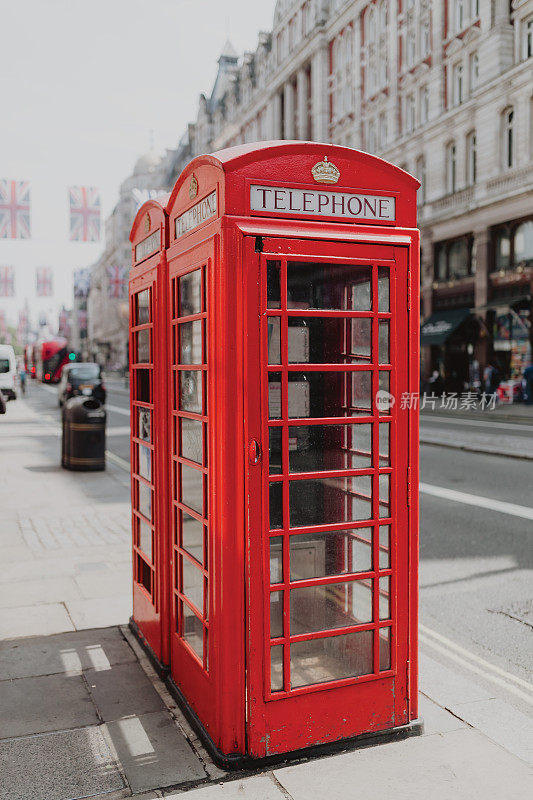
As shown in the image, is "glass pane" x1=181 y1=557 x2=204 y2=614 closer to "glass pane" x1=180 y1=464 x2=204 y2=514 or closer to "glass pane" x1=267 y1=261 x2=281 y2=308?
"glass pane" x1=180 y1=464 x2=204 y2=514

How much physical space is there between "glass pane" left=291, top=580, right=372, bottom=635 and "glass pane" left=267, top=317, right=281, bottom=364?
1079 millimetres

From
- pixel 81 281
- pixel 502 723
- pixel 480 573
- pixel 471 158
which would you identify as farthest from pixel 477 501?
pixel 81 281

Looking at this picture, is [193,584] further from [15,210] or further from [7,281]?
[7,281]

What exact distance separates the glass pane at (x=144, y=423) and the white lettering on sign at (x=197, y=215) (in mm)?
1146

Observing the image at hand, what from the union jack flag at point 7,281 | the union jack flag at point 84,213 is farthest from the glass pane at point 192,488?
the union jack flag at point 7,281

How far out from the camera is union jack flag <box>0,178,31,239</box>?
20.6m

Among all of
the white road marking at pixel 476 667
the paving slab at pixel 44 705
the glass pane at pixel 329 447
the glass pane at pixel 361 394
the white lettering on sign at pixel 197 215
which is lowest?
the white road marking at pixel 476 667

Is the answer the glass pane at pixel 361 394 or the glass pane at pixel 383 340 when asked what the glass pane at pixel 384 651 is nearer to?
the glass pane at pixel 361 394

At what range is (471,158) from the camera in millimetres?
A: 32094

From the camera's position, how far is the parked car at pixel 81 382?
29281 mm

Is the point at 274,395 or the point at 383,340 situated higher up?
the point at 383,340

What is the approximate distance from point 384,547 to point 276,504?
601mm

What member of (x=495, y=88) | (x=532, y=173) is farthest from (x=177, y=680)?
(x=495, y=88)

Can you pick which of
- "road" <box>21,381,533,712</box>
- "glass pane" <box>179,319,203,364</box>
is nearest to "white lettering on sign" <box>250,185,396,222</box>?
"glass pane" <box>179,319,203,364</box>
